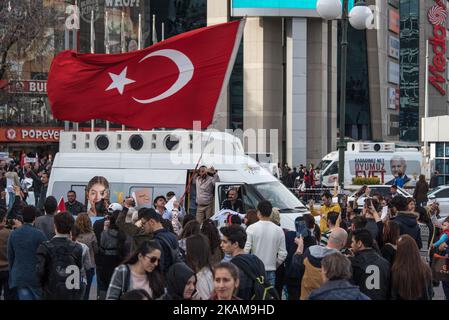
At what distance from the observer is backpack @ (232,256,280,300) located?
22.1ft

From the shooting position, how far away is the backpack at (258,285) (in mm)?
6723

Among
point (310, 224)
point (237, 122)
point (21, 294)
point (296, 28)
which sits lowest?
point (21, 294)

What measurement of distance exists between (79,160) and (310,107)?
4022cm

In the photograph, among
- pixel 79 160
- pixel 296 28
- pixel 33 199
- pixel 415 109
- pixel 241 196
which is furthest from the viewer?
pixel 415 109

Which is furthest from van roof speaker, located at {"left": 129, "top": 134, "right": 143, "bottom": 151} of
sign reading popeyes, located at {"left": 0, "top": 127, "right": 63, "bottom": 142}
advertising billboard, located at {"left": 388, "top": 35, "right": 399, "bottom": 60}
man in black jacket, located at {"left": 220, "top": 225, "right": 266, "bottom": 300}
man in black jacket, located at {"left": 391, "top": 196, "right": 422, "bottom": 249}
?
advertising billboard, located at {"left": 388, "top": 35, "right": 399, "bottom": 60}

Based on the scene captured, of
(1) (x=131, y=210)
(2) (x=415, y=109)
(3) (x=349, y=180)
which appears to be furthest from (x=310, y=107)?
(1) (x=131, y=210)

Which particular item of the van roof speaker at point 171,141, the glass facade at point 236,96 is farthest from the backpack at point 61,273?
the glass facade at point 236,96

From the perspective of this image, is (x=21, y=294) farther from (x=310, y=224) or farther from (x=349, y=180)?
(x=349, y=180)

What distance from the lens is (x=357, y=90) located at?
6638 centimetres

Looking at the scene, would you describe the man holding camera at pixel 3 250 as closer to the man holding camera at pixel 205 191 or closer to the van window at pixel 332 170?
the man holding camera at pixel 205 191

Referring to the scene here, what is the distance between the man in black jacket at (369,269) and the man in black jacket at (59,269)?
2.77m

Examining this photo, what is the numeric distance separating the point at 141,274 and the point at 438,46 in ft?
273

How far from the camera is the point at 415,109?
82.1 m
